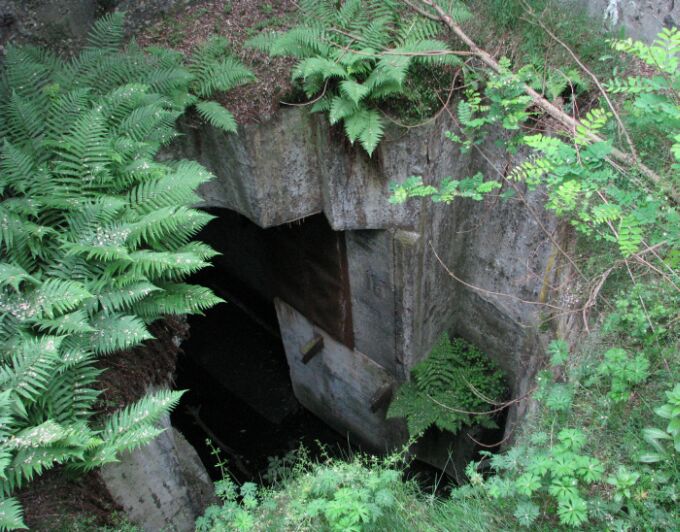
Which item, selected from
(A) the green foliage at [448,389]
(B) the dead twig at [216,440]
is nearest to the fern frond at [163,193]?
(A) the green foliage at [448,389]

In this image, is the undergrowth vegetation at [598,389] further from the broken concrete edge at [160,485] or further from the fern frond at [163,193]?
the fern frond at [163,193]

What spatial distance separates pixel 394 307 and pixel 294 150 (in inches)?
93.6

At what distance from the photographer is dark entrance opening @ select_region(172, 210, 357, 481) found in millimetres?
7727

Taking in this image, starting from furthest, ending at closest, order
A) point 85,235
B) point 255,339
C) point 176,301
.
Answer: point 255,339 → point 176,301 → point 85,235

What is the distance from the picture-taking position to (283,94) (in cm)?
554

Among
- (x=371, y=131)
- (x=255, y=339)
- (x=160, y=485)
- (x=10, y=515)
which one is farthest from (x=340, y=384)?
(x=10, y=515)

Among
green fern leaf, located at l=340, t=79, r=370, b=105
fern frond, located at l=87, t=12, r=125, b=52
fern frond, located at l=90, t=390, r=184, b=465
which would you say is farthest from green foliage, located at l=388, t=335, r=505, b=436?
fern frond, located at l=87, t=12, r=125, b=52

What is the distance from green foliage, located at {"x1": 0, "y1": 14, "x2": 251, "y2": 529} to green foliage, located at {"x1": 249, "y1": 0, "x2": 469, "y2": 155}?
2.14 feet

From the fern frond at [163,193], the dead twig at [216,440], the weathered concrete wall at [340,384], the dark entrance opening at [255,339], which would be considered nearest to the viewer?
the fern frond at [163,193]

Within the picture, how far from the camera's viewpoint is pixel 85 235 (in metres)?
4.27

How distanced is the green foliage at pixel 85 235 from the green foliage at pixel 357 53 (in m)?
0.65

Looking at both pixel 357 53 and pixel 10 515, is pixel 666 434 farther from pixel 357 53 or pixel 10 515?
pixel 357 53

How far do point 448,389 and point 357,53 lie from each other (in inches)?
172

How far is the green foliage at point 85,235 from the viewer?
11.9 feet
